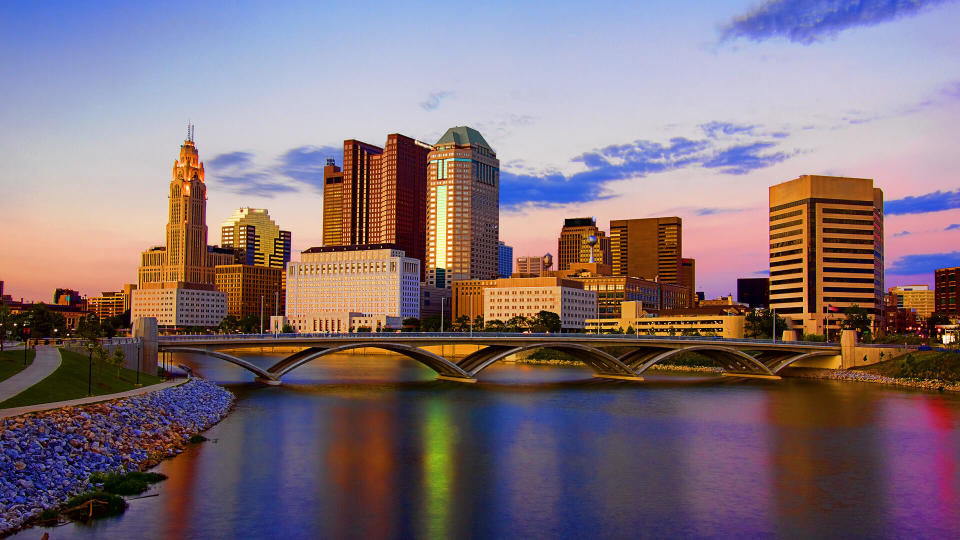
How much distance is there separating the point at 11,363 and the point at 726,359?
312 feet

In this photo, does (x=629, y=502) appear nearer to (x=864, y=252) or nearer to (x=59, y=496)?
(x=59, y=496)

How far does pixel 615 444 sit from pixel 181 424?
94.3 feet

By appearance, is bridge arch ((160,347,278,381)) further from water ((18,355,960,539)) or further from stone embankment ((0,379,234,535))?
stone embankment ((0,379,234,535))

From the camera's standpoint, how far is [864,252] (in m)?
188

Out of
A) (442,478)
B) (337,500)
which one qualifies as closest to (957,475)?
(442,478)

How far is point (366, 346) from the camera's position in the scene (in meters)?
87.7

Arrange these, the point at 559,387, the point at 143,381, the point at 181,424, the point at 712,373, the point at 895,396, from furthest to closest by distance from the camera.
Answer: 1. the point at 712,373
2. the point at 559,387
3. the point at 895,396
4. the point at 143,381
5. the point at 181,424

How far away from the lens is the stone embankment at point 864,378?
317ft

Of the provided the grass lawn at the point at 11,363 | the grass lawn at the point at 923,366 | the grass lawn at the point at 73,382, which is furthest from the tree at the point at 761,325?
the grass lawn at the point at 11,363

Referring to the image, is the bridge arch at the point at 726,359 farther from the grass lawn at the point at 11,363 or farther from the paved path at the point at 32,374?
the grass lawn at the point at 11,363

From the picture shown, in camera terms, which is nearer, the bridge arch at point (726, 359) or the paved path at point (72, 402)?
the paved path at point (72, 402)

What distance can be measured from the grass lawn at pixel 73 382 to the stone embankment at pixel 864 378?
89280 mm

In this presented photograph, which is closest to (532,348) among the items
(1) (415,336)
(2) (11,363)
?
(1) (415,336)

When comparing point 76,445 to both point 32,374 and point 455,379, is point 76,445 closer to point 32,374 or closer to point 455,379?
point 32,374
